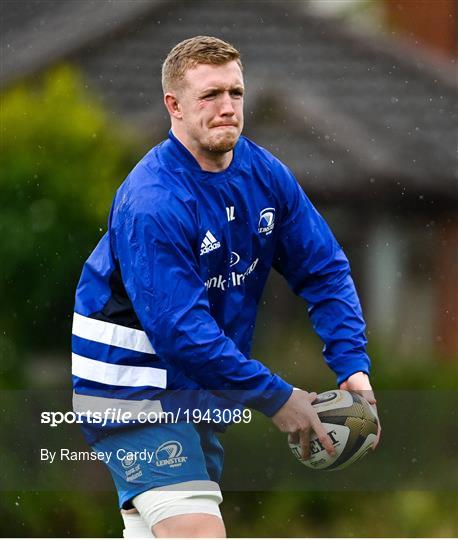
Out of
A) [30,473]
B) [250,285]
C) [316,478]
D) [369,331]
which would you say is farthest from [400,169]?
[250,285]

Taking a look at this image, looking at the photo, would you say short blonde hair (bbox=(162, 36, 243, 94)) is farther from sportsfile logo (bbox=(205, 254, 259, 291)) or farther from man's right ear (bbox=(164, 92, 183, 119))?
sportsfile logo (bbox=(205, 254, 259, 291))

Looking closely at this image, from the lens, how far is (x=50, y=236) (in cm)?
644

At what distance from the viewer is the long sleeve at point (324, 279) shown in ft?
14.1

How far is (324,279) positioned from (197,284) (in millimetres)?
692

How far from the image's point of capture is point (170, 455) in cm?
401

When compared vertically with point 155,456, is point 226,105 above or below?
above

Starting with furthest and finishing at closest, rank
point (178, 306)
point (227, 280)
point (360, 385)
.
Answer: point (360, 385)
point (227, 280)
point (178, 306)

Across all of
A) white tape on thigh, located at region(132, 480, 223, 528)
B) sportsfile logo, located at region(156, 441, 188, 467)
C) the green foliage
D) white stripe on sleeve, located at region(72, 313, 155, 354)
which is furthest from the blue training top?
the green foliage

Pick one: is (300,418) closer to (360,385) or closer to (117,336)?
(360,385)

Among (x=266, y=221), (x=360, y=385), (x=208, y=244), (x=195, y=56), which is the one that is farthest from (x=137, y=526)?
(x=195, y=56)

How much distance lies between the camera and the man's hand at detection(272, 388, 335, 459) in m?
3.90

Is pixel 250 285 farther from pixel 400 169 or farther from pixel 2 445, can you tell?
pixel 400 169

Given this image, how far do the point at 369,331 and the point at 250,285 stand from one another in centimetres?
296

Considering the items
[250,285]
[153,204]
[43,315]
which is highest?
[153,204]
